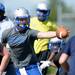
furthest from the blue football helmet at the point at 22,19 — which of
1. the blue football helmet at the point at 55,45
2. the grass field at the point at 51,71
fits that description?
the blue football helmet at the point at 55,45

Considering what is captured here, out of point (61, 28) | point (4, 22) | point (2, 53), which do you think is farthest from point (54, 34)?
point (4, 22)

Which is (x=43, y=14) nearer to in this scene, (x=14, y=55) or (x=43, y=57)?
(x=43, y=57)

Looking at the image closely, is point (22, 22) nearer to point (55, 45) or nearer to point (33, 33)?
point (33, 33)

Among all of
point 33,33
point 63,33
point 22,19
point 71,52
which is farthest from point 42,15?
point 63,33

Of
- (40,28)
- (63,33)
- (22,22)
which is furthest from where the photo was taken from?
(40,28)

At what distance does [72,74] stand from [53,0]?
27.4m

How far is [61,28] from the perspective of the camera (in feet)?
31.1

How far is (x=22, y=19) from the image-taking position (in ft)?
34.2

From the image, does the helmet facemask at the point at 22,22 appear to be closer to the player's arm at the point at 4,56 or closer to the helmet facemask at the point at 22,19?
the helmet facemask at the point at 22,19

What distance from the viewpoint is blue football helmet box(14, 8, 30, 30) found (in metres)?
10.3

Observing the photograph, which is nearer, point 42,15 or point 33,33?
point 33,33

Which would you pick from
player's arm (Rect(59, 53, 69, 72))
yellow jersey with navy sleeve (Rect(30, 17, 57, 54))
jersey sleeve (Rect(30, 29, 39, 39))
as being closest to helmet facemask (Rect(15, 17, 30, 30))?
jersey sleeve (Rect(30, 29, 39, 39))

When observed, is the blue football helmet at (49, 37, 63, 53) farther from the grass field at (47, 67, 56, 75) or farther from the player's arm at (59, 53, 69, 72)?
the player's arm at (59, 53, 69, 72)

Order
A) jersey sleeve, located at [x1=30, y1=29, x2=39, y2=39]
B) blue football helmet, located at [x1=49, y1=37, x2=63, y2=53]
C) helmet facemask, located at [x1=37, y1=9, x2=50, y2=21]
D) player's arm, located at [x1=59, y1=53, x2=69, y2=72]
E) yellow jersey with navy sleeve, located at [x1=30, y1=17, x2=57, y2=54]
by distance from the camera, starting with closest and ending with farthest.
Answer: player's arm, located at [x1=59, y1=53, x2=69, y2=72], jersey sleeve, located at [x1=30, y1=29, x2=39, y2=39], yellow jersey with navy sleeve, located at [x1=30, y1=17, x2=57, y2=54], helmet facemask, located at [x1=37, y1=9, x2=50, y2=21], blue football helmet, located at [x1=49, y1=37, x2=63, y2=53]
